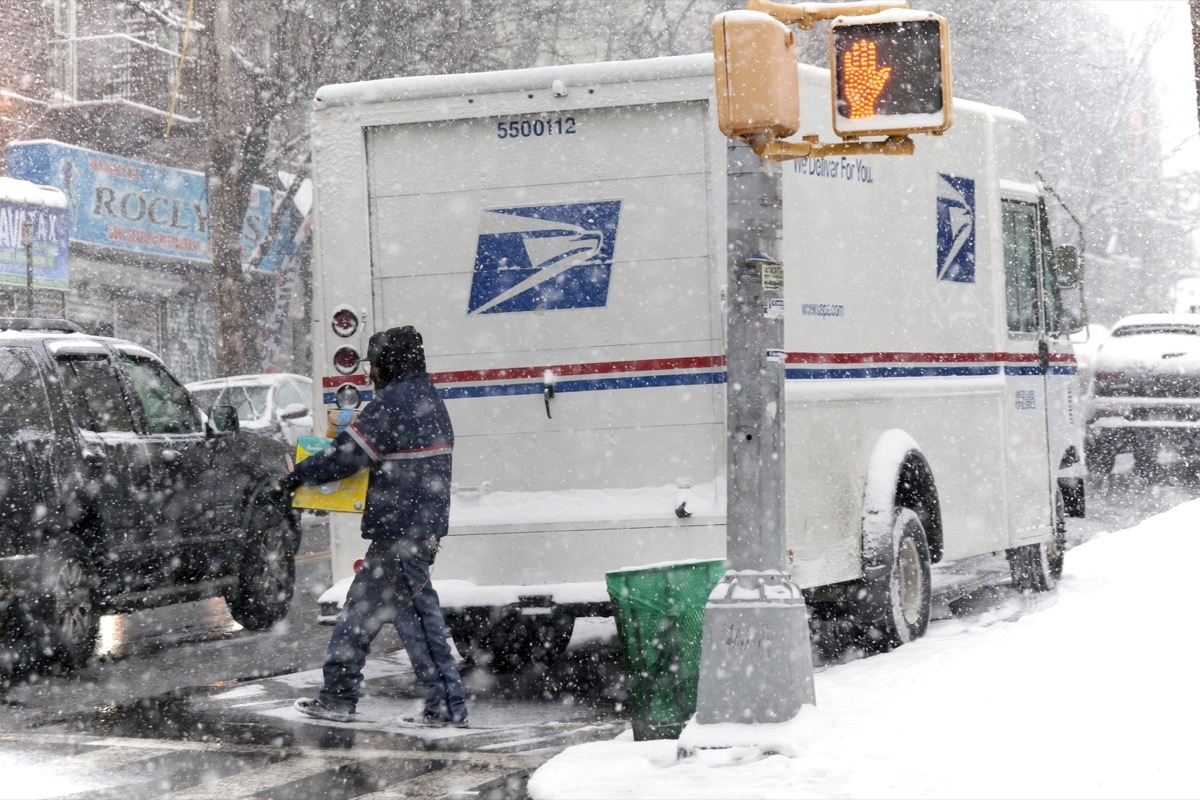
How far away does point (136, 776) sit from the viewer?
275 inches

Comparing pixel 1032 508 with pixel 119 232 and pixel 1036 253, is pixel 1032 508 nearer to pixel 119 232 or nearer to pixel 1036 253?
pixel 1036 253

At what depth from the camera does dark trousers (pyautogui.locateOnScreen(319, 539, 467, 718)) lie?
26.4 ft

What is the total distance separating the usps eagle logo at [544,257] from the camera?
8.80 meters

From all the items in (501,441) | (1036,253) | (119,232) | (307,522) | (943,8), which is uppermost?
A: (943,8)

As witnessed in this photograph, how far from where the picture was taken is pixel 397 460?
802 cm

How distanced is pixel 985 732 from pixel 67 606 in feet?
18.5

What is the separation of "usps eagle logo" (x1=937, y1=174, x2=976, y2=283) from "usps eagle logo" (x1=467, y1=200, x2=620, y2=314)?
2.67 meters

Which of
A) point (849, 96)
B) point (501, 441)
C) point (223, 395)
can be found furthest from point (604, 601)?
point (223, 395)

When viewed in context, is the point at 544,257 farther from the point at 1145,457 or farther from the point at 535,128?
the point at 1145,457

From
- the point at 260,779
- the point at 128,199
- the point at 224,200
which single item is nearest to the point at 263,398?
the point at 224,200

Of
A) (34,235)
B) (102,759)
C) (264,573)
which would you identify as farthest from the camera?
(34,235)

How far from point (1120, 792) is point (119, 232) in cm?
2181

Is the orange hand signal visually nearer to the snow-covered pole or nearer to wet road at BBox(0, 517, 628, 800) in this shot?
the snow-covered pole

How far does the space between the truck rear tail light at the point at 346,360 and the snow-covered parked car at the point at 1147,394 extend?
44.4ft
